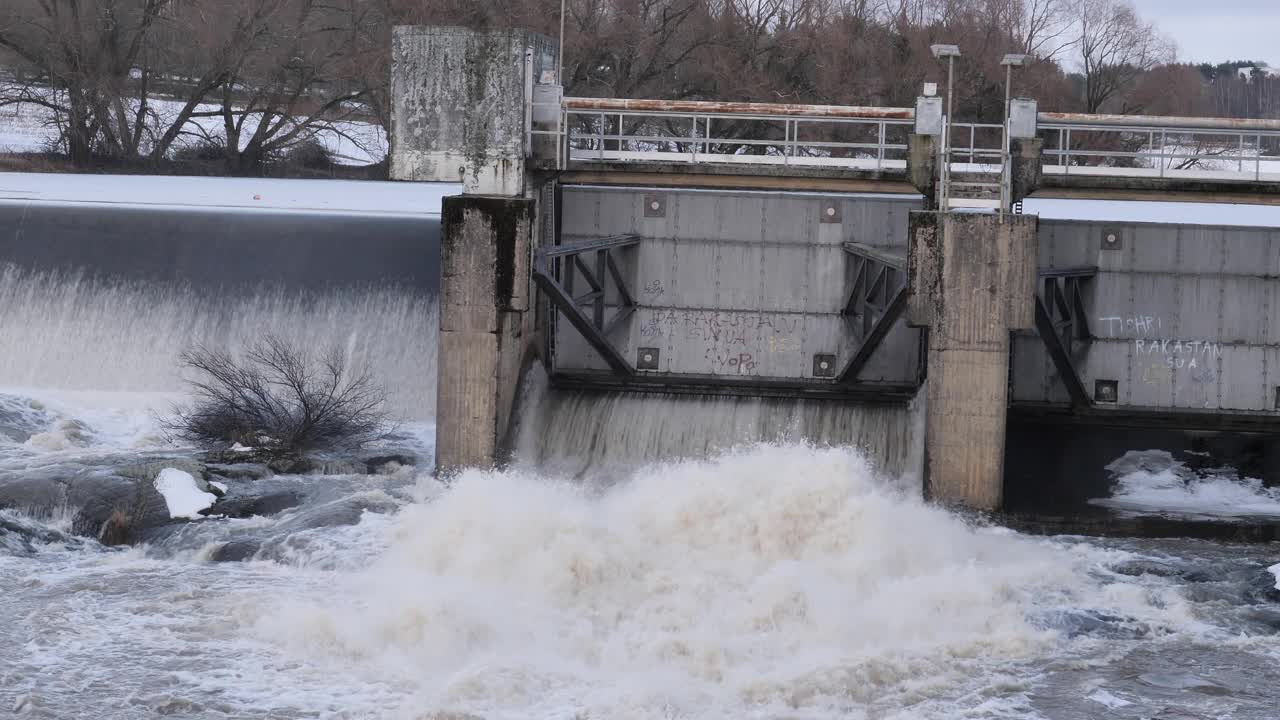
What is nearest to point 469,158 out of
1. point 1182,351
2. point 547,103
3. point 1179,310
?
point 547,103

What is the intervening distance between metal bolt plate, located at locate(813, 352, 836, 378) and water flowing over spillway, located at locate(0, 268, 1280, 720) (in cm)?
118

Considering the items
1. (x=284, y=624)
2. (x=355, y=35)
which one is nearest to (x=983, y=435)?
(x=284, y=624)

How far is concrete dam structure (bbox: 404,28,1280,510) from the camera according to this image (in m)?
18.9

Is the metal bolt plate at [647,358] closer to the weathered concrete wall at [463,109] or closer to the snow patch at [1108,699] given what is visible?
the weathered concrete wall at [463,109]

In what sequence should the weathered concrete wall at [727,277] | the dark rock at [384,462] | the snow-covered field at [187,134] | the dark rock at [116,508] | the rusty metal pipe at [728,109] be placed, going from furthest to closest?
the snow-covered field at [187,134], the weathered concrete wall at [727,277], the dark rock at [384,462], the rusty metal pipe at [728,109], the dark rock at [116,508]

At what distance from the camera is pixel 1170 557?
17.6 metres

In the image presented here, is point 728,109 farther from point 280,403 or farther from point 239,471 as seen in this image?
point 239,471

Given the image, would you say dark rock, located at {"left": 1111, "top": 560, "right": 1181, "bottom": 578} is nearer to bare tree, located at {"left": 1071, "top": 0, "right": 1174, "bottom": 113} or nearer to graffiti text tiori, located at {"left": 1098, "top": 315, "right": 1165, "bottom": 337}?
graffiti text tiori, located at {"left": 1098, "top": 315, "right": 1165, "bottom": 337}

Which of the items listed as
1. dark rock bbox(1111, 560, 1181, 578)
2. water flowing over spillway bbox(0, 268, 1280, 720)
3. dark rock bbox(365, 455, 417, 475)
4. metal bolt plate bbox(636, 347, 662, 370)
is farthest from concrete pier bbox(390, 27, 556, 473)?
dark rock bbox(1111, 560, 1181, 578)

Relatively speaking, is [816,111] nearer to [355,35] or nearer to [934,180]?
[934,180]

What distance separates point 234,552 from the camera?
56.3 ft

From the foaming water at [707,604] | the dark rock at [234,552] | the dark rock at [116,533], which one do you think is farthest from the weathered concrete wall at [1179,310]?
the dark rock at [116,533]

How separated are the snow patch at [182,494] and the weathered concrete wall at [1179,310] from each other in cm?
1175

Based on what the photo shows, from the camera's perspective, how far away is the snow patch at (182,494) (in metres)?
18.3
